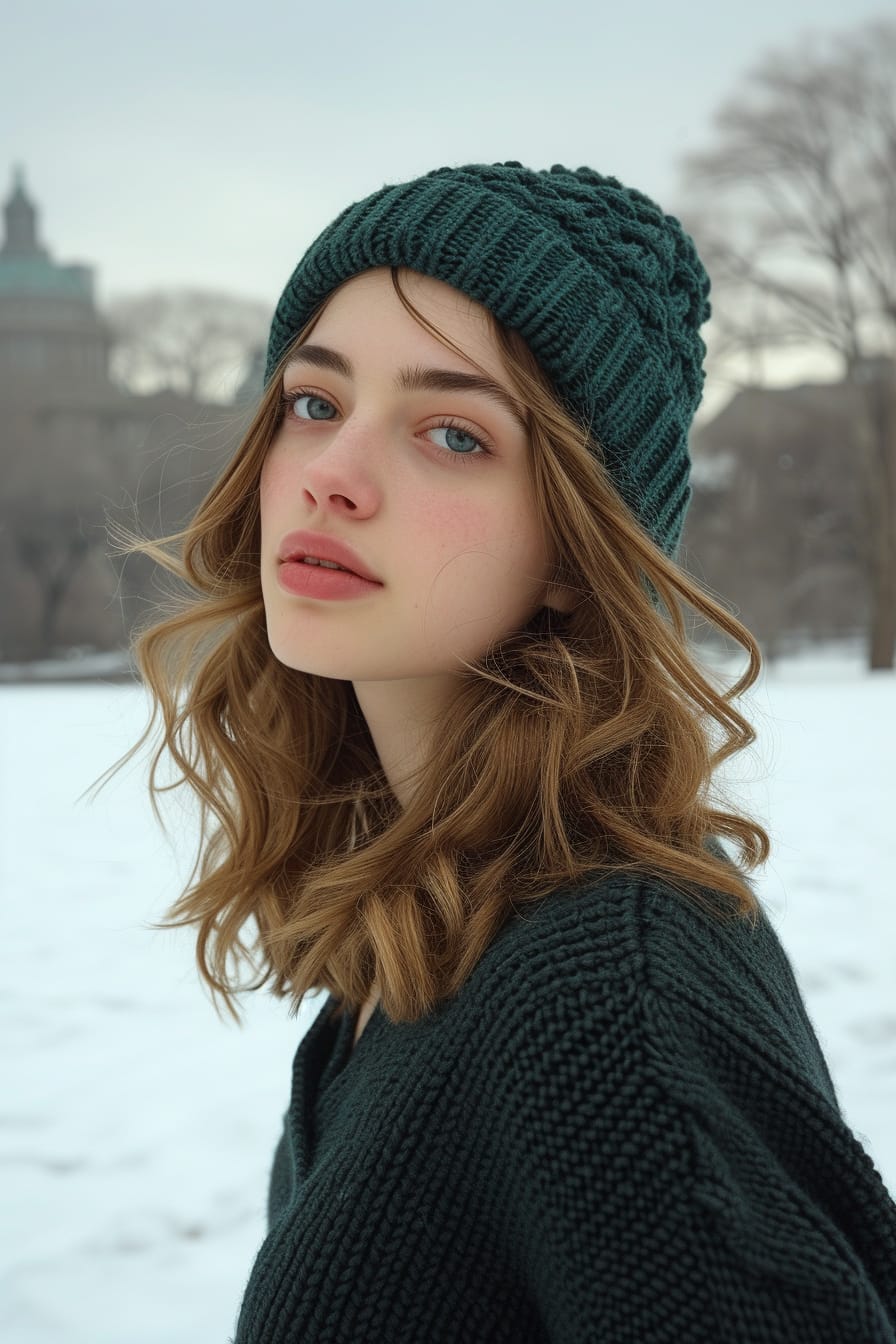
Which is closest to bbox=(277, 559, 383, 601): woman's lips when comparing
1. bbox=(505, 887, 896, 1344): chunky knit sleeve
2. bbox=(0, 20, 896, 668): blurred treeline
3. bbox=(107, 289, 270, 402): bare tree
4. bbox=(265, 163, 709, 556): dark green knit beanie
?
bbox=(265, 163, 709, 556): dark green knit beanie

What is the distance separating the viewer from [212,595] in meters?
1.75

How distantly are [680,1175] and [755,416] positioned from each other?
18.3 m

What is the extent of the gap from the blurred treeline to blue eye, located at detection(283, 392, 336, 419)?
9.60 metres

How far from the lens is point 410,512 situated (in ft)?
4.20

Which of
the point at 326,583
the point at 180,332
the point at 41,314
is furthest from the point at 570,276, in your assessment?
the point at 41,314

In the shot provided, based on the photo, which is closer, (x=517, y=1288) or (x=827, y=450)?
(x=517, y=1288)

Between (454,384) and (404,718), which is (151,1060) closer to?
(404,718)

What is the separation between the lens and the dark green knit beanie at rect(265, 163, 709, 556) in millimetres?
1304

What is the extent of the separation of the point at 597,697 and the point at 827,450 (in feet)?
61.1

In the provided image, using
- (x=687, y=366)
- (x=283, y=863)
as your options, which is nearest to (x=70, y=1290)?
(x=283, y=863)

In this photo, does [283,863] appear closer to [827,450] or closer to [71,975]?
[71,975]

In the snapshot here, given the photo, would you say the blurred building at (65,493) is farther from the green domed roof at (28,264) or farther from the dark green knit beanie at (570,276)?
the dark green knit beanie at (570,276)

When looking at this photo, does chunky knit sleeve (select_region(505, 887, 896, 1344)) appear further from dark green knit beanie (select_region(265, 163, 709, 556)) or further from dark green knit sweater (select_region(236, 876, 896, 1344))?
dark green knit beanie (select_region(265, 163, 709, 556))

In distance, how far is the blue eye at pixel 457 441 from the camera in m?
1.30
